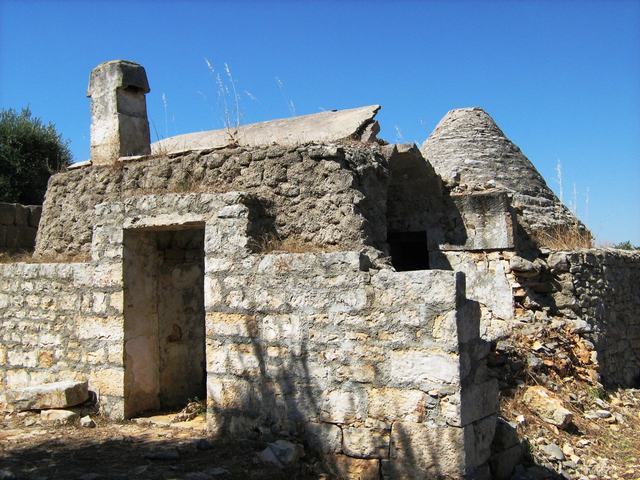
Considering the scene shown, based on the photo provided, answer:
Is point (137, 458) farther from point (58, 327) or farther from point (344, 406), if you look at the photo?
point (58, 327)

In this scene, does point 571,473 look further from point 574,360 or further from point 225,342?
point 225,342

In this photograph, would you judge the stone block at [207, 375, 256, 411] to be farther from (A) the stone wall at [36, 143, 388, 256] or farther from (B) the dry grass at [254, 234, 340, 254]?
(A) the stone wall at [36, 143, 388, 256]

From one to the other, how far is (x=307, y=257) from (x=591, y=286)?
185 inches

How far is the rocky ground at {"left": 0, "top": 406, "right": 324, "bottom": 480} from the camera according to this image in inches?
177

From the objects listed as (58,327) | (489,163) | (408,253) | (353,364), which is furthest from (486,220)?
(58,327)

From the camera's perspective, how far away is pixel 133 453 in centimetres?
502

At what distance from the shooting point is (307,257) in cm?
489

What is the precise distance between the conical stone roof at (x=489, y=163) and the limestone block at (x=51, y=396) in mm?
Answer: 5821

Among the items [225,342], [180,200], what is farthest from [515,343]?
[180,200]

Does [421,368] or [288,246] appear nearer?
[421,368]

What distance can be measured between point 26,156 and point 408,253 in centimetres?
1060

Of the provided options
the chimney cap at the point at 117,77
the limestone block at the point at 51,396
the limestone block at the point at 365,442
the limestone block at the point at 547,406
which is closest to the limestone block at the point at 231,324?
the limestone block at the point at 365,442

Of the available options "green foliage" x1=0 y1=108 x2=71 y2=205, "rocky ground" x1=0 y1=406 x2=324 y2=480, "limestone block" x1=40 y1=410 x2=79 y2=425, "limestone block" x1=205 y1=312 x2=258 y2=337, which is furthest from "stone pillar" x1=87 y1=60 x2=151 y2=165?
"green foliage" x1=0 y1=108 x2=71 y2=205

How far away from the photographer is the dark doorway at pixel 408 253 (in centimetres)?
845
